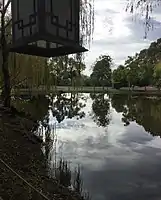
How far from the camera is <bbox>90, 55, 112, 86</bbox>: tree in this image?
58.1 m

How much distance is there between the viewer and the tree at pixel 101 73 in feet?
190

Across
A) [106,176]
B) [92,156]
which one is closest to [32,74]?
[92,156]

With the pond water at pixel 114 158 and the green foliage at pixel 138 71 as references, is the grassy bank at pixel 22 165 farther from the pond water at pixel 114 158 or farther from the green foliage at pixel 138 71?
the green foliage at pixel 138 71

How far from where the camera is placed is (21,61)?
570 inches

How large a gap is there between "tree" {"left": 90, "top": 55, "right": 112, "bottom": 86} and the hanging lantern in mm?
54573

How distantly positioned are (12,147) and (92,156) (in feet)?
8.20

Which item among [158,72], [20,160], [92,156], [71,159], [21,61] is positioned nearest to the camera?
[20,160]

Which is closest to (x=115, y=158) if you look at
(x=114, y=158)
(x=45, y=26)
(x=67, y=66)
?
(x=114, y=158)

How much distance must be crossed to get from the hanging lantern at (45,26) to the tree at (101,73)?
54.6 meters

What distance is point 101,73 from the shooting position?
194 feet

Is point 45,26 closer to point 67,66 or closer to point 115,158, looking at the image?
point 115,158

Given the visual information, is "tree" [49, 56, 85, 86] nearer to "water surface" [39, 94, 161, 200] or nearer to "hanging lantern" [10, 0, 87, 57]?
"water surface" [39, 94, 161, 200]

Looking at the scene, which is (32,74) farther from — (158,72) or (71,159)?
(158,72)

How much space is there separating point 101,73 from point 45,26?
187ft
